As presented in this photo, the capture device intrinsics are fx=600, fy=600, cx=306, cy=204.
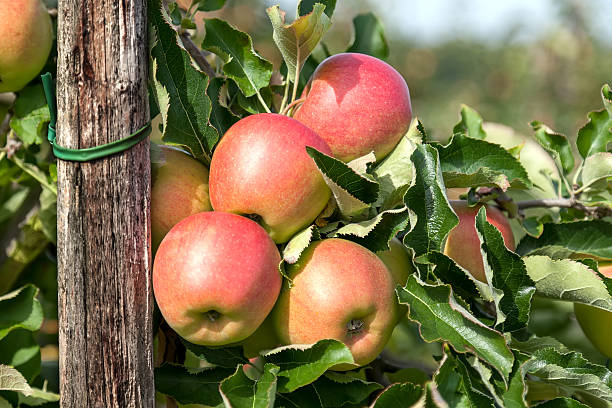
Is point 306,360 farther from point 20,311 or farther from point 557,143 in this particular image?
point 557,143

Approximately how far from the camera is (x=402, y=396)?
67cm

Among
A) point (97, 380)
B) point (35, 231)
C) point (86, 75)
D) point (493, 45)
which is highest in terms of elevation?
point (86, 75)

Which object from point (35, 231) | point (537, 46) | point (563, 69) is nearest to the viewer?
point (35, 231)

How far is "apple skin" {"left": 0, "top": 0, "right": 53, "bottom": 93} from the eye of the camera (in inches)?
34.2

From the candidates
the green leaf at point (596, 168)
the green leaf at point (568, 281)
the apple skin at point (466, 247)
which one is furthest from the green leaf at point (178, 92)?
the green leaf at point (596, 168)

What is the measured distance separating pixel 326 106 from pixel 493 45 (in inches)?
401

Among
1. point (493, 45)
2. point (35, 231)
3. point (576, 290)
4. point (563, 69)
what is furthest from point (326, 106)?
point (493, 45)

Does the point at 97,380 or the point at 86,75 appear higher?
the point at 86,75

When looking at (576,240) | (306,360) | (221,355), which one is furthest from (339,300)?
(576,240)

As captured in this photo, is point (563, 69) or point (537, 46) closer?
point (563, 69)

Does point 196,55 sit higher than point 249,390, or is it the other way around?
point 196,55

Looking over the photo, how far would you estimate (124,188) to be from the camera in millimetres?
666

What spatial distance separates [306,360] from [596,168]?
21.5 inches

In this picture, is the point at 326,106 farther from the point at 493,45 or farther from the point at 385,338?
the point at 493,45
